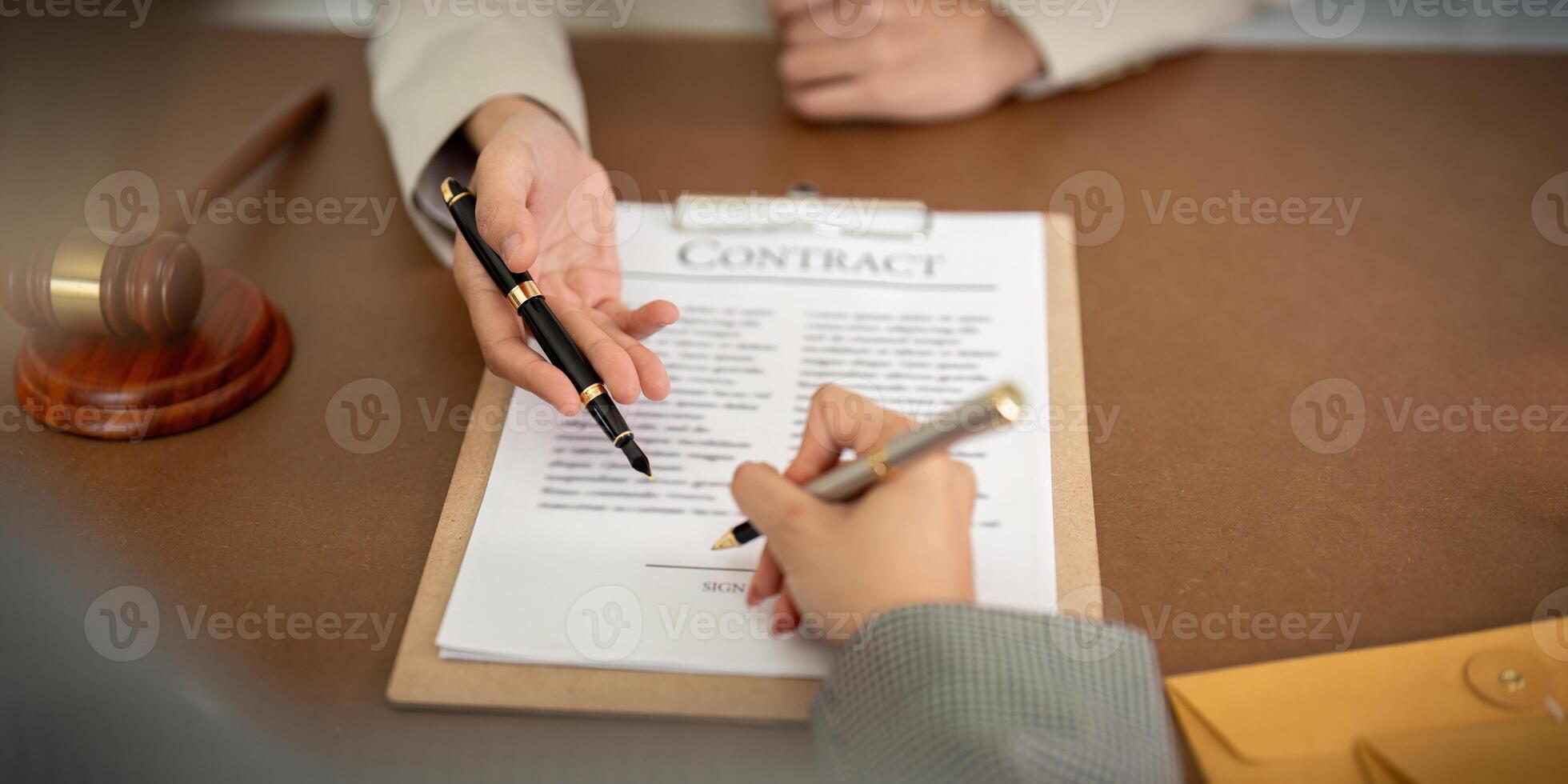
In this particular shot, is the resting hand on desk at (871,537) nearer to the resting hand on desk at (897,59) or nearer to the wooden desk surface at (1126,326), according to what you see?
the wooden desk surface at (1126,326)

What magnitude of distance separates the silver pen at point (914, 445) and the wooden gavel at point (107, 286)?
0.43m

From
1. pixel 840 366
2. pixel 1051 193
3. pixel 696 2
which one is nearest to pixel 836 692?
pixel 840 366

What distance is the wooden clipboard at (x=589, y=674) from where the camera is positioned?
57 cm

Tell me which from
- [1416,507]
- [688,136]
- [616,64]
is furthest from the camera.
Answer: [616,64]

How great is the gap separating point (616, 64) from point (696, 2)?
0.54 ft

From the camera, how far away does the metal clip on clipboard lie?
885 mm

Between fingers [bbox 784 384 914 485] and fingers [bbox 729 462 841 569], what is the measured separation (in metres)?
0.02

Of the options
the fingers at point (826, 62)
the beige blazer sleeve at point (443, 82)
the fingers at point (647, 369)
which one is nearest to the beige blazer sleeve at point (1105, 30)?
the fingers at point (826, 62)

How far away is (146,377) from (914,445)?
568 mm

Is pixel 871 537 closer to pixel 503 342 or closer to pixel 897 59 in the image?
pixel 503 342

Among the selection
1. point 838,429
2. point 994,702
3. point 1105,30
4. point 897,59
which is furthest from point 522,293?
point 1105,30

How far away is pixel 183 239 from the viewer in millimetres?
742

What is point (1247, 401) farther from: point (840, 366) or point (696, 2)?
point (696, 2)
